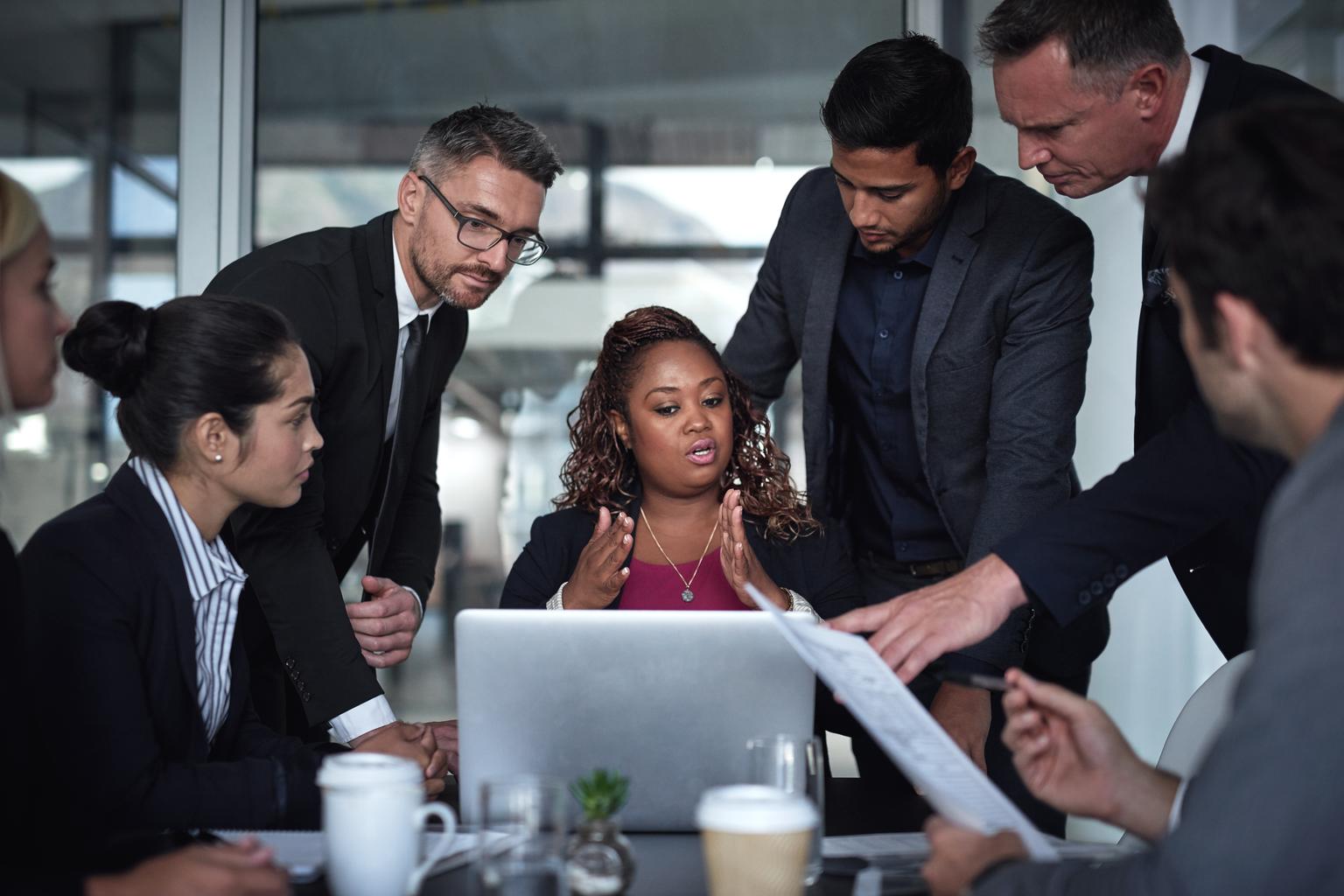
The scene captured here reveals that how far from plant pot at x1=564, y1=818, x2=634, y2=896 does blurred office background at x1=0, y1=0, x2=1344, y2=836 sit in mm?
2852

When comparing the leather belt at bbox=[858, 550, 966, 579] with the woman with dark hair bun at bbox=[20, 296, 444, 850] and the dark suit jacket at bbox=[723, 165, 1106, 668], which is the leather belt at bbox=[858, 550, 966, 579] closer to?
the dark suit jacket at bbox=[723, 165, 1106, 668]

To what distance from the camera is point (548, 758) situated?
1664 mm

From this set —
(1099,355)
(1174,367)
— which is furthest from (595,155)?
(1174,367)

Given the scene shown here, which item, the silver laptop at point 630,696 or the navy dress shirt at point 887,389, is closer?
the silver laptop at point 630,696

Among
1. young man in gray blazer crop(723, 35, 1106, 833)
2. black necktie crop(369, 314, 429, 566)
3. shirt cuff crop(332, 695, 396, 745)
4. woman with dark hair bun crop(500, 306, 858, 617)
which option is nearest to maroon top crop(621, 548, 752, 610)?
woman with dark hair bun crop(500, 306, 858, 617)

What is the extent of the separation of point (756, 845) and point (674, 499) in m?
1.71

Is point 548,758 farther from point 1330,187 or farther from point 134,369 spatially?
point 1330,187

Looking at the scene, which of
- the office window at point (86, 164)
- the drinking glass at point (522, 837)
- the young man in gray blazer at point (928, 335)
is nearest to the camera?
the drinking glass at point (522, 837)

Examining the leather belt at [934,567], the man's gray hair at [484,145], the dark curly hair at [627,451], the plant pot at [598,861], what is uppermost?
the man's gray hair at [484,145]

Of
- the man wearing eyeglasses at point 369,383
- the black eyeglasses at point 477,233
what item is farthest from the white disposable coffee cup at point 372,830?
the black eyeglasses at point 477,233

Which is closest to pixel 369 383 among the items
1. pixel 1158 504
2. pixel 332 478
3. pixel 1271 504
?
pixel 332 478

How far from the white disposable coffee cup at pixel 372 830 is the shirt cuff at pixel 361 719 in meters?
0.91

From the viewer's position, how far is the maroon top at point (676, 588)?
280 cm

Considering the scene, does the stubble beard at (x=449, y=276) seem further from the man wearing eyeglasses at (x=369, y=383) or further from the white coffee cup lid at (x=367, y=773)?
the white coffee cup lid at (x=367, y=773)
